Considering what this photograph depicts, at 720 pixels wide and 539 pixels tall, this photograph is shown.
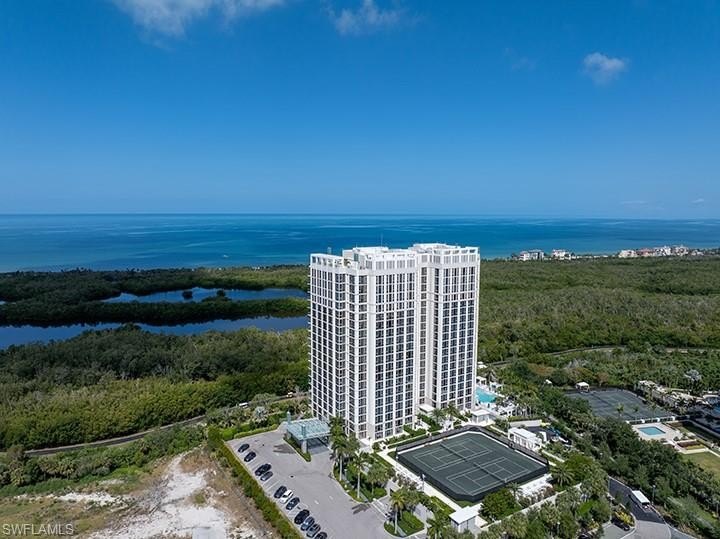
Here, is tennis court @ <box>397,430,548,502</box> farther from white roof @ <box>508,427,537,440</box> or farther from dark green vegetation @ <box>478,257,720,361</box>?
dark green vegetation @ <box>478,257,720,361</box>

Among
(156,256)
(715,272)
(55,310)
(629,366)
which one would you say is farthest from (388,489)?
(156,256)

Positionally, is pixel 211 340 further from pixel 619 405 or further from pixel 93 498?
pixel 619 405

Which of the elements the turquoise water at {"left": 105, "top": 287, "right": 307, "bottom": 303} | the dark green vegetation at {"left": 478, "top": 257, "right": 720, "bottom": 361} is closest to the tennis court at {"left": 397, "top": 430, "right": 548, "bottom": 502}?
the dark green vegetation at {"left": 478, "top": 257, "right": 720, "bottom": 361}

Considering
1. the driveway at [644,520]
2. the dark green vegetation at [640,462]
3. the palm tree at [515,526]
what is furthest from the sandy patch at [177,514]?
the dark green vegetation at [640,462]

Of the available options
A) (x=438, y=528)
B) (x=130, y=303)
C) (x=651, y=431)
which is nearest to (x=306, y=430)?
(x=438, y=528)

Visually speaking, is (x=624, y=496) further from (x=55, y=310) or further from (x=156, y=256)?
(x=156, y=256)

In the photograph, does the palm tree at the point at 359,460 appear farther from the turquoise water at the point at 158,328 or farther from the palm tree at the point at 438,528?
the turquoise water at the point at 158,328
